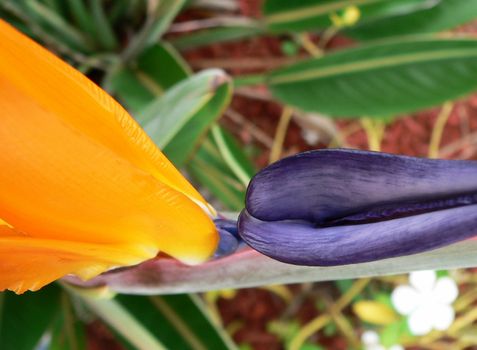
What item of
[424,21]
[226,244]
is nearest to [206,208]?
[226,244]

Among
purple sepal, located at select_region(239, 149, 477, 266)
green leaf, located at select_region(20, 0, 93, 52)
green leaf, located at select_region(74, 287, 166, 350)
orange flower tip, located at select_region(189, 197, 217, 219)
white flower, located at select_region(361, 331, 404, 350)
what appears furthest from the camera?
white flower, located at select_region(361, 331, 404, 350)

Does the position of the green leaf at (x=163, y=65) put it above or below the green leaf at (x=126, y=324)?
above

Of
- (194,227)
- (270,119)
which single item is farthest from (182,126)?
(270,119)

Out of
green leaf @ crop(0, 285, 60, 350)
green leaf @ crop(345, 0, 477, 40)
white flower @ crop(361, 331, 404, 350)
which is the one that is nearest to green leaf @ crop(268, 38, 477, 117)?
green leaf @ crop(345, 0, 477, 40)

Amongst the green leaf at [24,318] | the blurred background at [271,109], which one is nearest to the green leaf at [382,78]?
the blurred background at [271,109]

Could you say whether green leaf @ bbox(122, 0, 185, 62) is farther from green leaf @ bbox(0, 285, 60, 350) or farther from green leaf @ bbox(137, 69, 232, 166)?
green leaf @ bbox(0, 285, 60, 350)

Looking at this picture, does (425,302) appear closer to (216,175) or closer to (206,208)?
(216,175)

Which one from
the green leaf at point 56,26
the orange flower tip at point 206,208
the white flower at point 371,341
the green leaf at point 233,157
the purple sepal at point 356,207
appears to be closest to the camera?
the purple sepal at point 356,207

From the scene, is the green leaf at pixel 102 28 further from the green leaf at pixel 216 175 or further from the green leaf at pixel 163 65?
the green leaf at pixel 216 175
